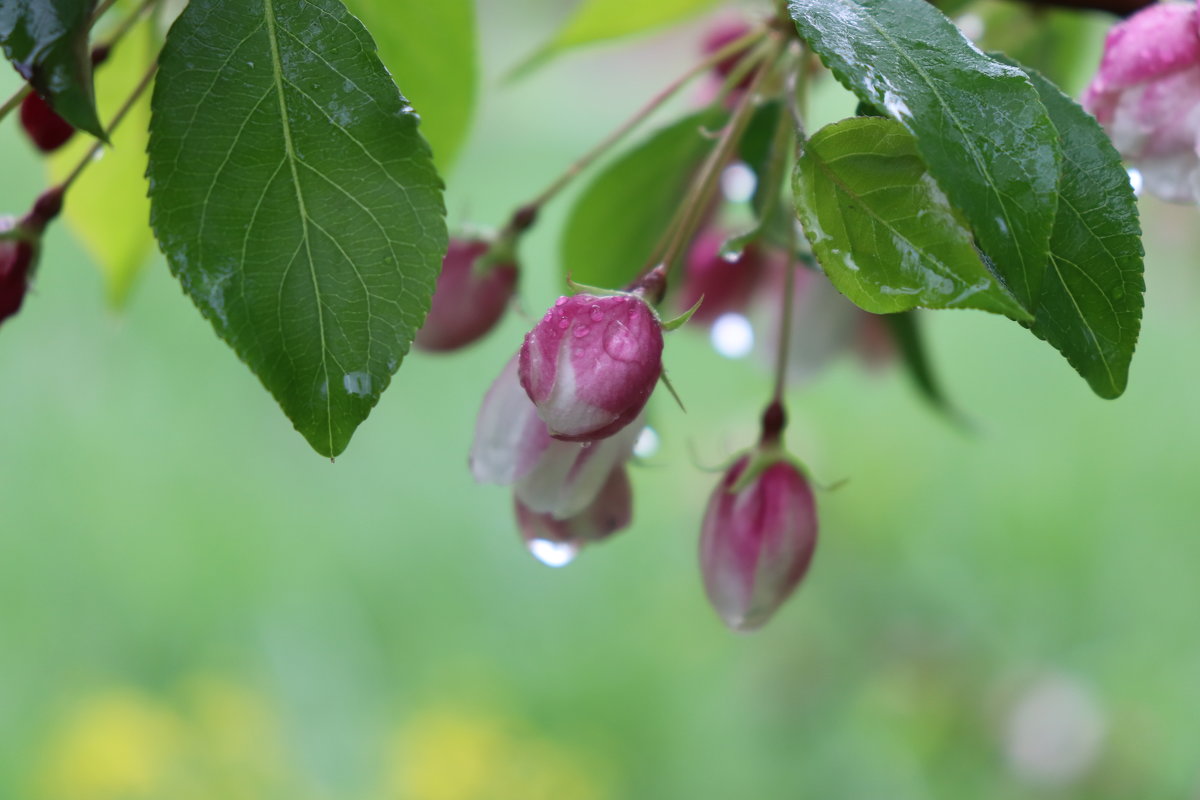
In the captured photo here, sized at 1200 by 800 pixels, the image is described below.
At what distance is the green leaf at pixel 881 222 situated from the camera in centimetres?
31

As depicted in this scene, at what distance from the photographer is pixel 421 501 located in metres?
1.96

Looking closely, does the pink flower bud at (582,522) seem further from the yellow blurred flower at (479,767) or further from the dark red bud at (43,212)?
the yellow blurred flower at (479,767)

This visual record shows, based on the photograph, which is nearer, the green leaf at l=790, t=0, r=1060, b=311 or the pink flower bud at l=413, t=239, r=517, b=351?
the green leaf at l=790, t=0, r=1060, b=311

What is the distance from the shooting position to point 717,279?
A: 60 cm

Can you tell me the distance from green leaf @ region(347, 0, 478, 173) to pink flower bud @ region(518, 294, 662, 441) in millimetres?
163

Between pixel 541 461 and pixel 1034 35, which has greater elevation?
pixel 541 461

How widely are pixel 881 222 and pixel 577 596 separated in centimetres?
152

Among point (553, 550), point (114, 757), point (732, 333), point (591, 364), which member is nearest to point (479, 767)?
point (114, 757)

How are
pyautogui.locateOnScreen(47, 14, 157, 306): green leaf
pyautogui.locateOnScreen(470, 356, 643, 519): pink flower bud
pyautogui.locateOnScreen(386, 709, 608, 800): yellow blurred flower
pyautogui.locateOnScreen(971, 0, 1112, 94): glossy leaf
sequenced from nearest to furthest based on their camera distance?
pyautogui.locateOnScreen(470, 356, 643, 519): pink flower bud
pyautogui.locateOnScreen(47, 14, 157, 306): green leaf
pyautogui.locateOnScreen(971, 0, 1112, 94): glossy leaf
pyautogui.locateOnScreen(386, 709, 608, 800): yellow blurred flower

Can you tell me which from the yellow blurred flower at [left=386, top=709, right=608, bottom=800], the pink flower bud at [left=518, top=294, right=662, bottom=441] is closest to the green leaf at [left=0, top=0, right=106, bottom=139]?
the pink flower bud at [left=518, top=294, right=662, bottom=441]

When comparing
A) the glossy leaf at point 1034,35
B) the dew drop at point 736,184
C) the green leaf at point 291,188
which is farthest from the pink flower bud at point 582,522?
the glossy leaf at point 1034,35

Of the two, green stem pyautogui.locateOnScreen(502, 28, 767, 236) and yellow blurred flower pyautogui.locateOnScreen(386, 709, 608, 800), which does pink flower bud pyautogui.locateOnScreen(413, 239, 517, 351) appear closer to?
green stem pyautogui.locateOnScreen(502, 28, 767, 236)

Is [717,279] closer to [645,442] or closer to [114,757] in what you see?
[645,442]

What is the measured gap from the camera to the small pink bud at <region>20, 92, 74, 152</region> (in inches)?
17.0
